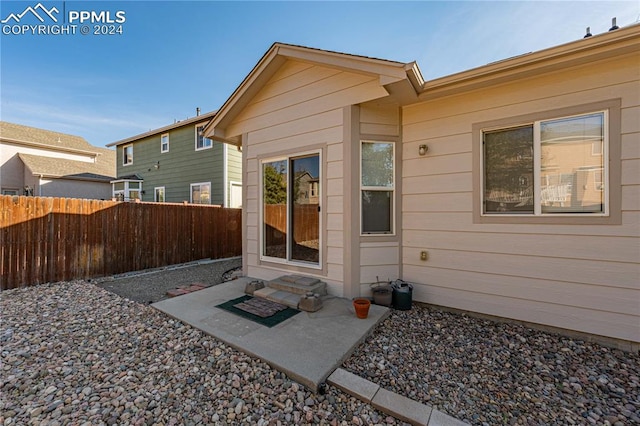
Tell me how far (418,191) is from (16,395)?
4.88 m

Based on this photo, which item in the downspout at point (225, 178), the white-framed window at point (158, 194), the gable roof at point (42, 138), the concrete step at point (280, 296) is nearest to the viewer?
the concrete step at point (280, 296)

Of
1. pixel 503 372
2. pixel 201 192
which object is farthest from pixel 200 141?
pixel 503 372

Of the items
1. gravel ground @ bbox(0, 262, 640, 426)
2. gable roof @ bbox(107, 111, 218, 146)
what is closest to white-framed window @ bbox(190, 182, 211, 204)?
gable roof @ bbox(107, 111, 218, 146)

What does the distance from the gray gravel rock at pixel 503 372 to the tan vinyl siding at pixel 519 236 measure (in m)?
0.41

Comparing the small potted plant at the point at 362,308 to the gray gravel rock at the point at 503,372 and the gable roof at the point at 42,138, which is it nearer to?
the gray gravel rock at the point at 503,372

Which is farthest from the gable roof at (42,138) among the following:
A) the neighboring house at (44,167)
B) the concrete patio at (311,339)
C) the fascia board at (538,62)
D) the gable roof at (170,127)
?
the fascia board at (538,62)

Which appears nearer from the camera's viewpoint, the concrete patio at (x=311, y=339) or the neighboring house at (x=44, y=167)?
the concrete patio at (x=311, y=339)

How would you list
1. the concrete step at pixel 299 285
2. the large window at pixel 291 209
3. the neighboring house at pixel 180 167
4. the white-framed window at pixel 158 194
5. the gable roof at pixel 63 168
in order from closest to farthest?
the concrete step at pixel 299 285
the large window at pixel 291 209
the neighboring house at pixel 180 167
the white-framed window at pixel 158 194
the gable roof at pixel 63 168

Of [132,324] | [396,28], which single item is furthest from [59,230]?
[396,28]

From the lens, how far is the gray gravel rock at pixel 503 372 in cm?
197

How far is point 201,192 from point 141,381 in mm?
10211

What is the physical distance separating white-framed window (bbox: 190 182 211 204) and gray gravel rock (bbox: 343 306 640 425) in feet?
33.0

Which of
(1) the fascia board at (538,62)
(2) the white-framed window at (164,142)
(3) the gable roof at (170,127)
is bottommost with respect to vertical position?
(1) the fascia board at (538,62)

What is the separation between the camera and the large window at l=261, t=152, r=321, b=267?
439 centimetres
